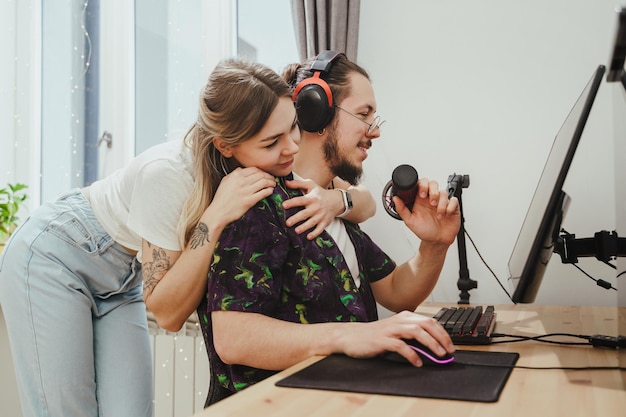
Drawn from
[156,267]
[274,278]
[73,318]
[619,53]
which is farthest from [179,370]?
[619,53]

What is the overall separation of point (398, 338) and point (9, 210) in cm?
217

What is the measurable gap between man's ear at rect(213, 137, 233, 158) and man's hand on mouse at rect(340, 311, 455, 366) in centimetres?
50

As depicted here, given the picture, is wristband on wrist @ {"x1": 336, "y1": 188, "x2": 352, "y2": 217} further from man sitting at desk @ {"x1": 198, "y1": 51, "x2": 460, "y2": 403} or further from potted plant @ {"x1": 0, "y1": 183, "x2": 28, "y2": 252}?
potted plant @ {"x1": 0, "y1": 183, "x2": 28, "y2": 252}

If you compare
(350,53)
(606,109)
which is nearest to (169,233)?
(350,53)

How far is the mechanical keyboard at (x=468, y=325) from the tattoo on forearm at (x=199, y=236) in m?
0.50

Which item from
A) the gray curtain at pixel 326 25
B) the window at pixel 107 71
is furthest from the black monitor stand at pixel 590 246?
the window at pixel 107 71

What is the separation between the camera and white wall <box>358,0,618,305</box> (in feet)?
6.44

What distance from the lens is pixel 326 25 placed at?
2.21 m

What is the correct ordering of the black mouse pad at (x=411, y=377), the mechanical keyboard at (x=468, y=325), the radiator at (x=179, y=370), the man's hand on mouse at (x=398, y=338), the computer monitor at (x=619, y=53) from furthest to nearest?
the radiator at (x=179, y=370), the mechanical keyboard at (x=468, y=325), the man's hand on mouse at (x=398, y=338), the black mouse pad at (x=411, y=377), the computer monitor at (x=619, y=53)

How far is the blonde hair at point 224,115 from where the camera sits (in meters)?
1.21

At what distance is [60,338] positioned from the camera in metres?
1.49

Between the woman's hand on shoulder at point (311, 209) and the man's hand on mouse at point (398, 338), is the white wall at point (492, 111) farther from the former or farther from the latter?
the man's hand on mouse at point (398, 338)

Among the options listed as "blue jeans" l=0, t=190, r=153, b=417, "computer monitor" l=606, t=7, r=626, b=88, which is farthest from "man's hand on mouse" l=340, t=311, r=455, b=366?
"blue jeans" l=0, t=190, r=153, b=417

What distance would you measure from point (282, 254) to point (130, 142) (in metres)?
1.86
